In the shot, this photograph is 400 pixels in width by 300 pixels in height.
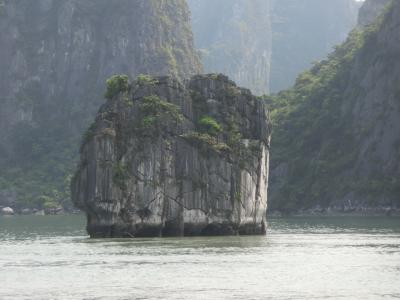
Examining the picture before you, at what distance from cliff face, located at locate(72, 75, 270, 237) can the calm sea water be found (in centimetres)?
322

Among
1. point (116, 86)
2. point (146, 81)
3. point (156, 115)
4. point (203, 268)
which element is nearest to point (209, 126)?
point (156, 115)

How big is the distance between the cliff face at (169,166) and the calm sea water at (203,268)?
3220 millimetres

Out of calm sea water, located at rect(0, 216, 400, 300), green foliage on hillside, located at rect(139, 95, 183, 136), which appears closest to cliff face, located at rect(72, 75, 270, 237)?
green foliage on hillside, located at rect(139, 95, 183, 136)

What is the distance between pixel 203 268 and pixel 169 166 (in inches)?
1250

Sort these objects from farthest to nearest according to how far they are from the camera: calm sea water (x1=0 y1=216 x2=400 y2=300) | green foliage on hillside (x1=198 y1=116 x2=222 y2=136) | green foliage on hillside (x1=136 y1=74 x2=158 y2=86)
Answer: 1. green foliage on hillside (x1=136 y1=74 x2=158 y2=86)
2. green foliage on hillside (x1=198 y1=116 x2=222 y2=136)
3. calm sea water (x1=0 y1=216 x2=400 y2=300)

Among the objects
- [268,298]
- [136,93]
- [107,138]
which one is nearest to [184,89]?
[136,93]

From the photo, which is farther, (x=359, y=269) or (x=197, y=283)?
(x=359, y=269)

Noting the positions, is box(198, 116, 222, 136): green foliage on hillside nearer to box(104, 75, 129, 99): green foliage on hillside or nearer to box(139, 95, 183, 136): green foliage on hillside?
box(139, 95, 183, 136): green foliage on hillside

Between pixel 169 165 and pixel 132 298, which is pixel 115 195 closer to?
pixel 169 165

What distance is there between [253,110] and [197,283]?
49625 millimetres

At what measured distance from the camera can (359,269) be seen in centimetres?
6344

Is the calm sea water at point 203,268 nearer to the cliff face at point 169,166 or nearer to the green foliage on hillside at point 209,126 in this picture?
the cliff face at point 169,166

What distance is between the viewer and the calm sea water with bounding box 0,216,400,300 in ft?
173

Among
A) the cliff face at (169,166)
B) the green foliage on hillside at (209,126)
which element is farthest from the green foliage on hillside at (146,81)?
the green foliage on hillside at (209,126)
